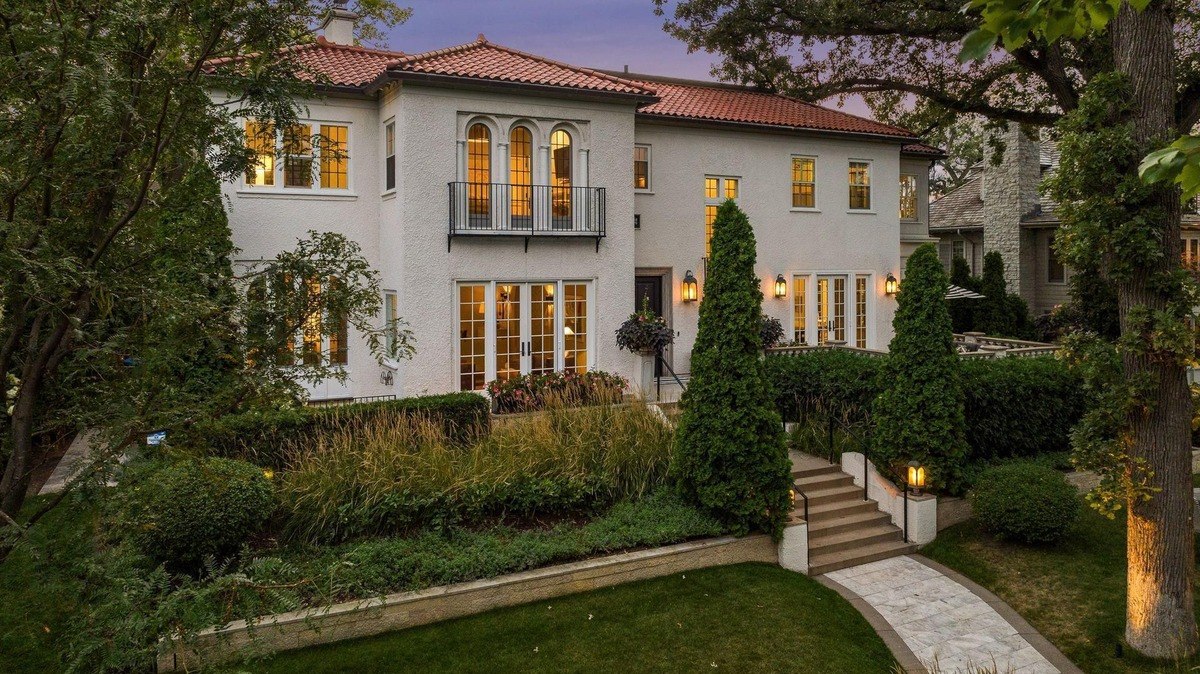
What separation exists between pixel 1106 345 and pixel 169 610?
360 inches

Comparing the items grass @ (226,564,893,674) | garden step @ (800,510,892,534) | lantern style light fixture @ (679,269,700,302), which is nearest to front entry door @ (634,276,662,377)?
lantern style light fixture @ (679,269,700,302)

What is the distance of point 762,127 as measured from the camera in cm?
1909

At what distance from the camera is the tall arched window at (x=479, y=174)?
15.1 meters

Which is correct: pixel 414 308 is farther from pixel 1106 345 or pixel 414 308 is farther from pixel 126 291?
pixel 1106 345

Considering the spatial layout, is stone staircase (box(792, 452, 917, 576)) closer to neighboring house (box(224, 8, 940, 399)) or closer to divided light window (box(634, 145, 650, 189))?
neighboring house (box(224, 8, 940, 399))

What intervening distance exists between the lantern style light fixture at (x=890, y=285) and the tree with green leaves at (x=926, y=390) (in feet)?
30.0

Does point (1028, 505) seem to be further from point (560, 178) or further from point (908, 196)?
point (908, 196)

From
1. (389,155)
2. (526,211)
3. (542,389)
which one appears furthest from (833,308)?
(389,155)

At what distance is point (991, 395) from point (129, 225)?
13007 mm

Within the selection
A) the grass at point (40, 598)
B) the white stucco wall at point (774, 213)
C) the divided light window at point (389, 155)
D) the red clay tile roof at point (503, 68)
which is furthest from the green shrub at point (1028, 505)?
the divided light window at point (389, 155)

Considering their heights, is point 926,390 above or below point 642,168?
below

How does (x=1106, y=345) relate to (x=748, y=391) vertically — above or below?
above

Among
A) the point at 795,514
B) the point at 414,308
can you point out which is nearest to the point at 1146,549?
the point at 795,514

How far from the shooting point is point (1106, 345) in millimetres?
8234
